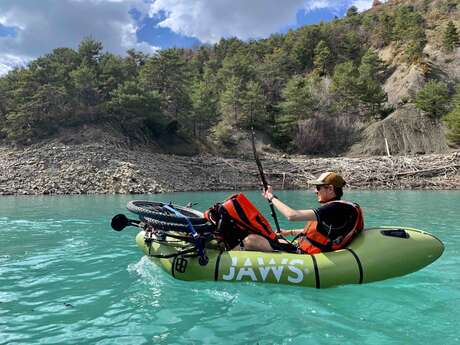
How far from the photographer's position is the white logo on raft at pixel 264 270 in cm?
570

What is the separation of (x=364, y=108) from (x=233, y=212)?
132 ft

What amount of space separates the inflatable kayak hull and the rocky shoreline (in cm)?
1981

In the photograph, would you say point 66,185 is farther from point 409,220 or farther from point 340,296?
point 340,296

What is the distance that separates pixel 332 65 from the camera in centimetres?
5494

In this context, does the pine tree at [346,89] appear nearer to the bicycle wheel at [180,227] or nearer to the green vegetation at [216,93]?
the green vegetation at [216,93]

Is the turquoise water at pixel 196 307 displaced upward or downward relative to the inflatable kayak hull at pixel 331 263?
downward

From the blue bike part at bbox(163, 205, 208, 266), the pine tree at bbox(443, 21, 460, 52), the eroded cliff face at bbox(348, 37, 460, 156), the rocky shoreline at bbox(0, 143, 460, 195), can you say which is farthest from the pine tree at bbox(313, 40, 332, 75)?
the blue bike part at bbox(163, 205, 208, 266)

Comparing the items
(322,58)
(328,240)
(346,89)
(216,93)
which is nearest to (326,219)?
(328,240)

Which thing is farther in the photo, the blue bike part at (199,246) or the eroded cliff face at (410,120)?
the eroded cliff face at (410,120)

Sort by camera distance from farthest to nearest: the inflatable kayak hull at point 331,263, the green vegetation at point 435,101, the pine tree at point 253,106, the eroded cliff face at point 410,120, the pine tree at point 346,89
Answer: the pine tree at point 346,89
the pine tree at point 253,106
the green vegetation at point 435,101
the eroded cliff face at point 410,120
the inflatable kayak hull at point 331,263

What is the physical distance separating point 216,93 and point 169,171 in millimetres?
21707

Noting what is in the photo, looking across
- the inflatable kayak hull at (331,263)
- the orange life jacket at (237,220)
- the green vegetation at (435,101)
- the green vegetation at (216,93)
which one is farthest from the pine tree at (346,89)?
the orange life jacket at (237,220)

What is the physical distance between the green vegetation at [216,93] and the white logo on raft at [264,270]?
23.3 metres

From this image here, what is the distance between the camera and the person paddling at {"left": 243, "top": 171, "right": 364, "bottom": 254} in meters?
5.68
